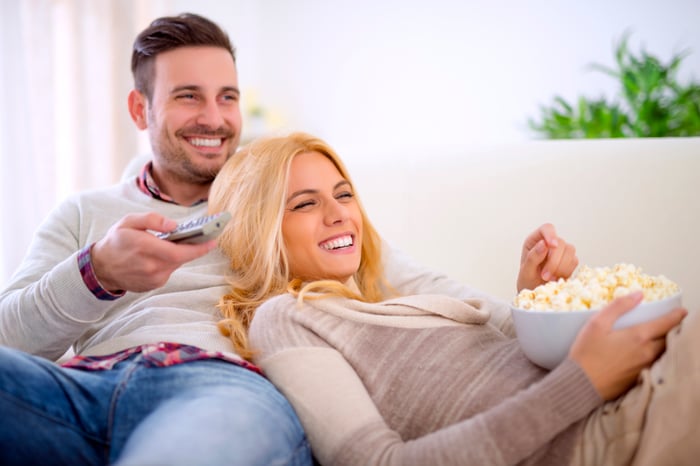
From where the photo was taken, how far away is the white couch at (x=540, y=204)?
1.57 m

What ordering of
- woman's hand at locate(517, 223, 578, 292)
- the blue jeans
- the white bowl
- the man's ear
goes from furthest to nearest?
1. the man's ear
2. woman's hand at locate(517, 223, 578, 292)
3. the white bowl
4. the blue jeans

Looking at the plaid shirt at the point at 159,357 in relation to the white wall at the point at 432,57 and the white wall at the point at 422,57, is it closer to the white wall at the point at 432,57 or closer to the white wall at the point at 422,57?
the white wall at the point at 422,57

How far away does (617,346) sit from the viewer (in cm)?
94

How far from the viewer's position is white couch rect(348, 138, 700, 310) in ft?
5.16

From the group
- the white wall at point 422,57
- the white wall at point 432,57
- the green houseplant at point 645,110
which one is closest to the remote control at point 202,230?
the white wall at point 422,57

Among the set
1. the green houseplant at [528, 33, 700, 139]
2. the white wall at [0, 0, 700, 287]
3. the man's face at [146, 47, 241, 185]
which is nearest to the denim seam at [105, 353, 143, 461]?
the man's face at [146, 47, 241, 185]

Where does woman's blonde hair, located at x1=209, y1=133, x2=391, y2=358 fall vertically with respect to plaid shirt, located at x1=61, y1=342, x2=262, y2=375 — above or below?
above

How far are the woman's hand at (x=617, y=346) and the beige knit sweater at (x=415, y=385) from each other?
2 centimetres

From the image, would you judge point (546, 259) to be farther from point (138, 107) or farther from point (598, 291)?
point (138, 107)

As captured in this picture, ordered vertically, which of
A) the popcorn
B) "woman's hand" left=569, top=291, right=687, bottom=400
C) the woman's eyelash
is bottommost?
"woman's hand" left=569, top=291, right=687, bottom=400

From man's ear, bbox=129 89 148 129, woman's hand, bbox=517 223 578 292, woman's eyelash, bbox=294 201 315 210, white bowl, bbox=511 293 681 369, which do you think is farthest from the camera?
man's ear, bbox=129 89 148 129

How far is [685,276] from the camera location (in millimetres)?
1518

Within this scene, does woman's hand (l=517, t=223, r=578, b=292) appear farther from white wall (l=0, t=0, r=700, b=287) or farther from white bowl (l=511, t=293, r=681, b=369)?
white wall (l=0, t=0, r=700, b=287)

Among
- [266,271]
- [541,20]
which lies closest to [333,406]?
[266,271]
